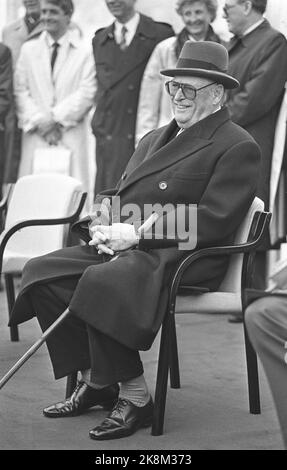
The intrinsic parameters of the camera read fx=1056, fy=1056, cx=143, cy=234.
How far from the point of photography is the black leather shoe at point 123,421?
13.8 feet

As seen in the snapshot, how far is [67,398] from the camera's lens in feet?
15.2

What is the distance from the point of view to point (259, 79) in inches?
255

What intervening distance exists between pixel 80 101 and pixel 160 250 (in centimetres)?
361

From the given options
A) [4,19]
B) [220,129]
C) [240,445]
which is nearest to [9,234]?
[220,129]

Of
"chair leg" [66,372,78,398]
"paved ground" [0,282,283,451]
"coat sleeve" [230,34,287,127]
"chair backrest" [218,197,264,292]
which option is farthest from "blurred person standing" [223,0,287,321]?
"chair leg" [66,372,78,398]

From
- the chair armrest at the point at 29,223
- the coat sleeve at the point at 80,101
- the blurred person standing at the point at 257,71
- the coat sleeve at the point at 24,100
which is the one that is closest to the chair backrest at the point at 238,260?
the chair armrest at the point at 29,223

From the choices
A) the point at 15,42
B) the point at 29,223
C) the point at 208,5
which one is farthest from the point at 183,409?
the point at 15,42

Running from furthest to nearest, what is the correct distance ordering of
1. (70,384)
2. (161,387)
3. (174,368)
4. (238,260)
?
(174,368) < (70,384) < (238,260) < (161,387)

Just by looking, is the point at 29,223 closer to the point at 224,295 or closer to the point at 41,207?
the point at 41,207

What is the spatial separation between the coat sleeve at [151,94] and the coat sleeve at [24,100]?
0.85 m

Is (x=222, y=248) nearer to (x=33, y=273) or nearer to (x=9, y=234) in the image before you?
(x=33, y=273)

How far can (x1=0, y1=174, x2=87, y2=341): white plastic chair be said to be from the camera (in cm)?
591

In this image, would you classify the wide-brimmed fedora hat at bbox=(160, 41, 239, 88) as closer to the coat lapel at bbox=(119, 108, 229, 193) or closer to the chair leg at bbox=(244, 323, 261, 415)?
the coat lapel at bbox=(119, 108, 229, 193)
